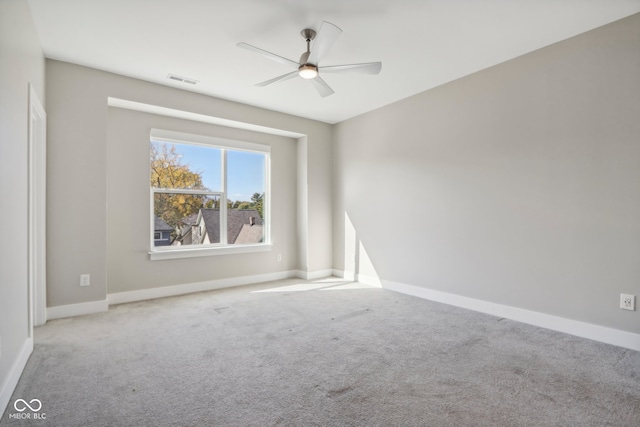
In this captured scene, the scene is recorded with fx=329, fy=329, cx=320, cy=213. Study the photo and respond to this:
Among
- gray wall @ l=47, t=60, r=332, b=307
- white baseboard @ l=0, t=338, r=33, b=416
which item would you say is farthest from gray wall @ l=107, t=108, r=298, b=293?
white baseboard @ l=0, t=338, r=33, b=416

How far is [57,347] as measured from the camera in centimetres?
264

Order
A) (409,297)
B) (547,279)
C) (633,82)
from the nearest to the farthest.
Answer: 1. (633,82)
2. (547,279)
3. (409,297)

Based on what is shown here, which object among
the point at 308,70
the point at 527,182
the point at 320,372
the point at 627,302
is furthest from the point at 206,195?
the point at 627,302

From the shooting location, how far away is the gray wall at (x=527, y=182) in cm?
→ 270

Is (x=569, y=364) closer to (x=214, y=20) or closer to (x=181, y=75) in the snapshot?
(x=214, y=20)

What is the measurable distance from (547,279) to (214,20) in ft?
12.3

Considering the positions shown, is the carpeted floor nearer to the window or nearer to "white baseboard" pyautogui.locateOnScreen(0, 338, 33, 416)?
"white baseboard" pyautogui.locateOnScreen(0, 338, 33, 416)

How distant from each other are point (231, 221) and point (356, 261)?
2.03 meters

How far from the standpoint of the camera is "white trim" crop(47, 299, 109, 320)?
331cm

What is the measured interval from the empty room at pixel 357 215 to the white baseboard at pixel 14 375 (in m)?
0.03

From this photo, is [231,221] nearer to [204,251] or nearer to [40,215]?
[204,251]

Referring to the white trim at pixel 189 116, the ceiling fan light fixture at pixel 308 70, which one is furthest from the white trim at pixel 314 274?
the ceiling fan light fixture at pixel 308 70

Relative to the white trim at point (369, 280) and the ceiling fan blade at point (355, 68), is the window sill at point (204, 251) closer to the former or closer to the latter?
the white trim at point (369, 280)

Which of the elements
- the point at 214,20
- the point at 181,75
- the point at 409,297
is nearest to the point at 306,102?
the point at 181,75
